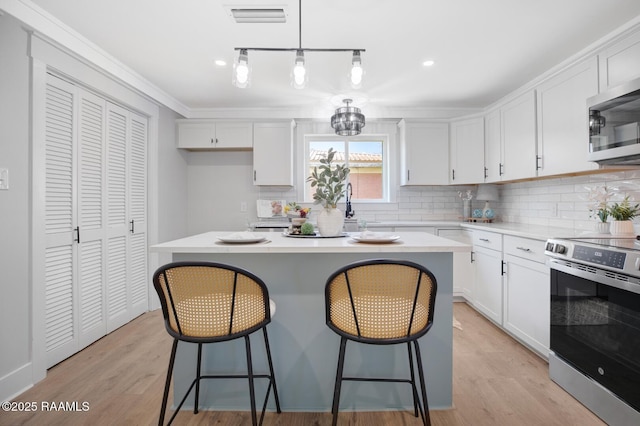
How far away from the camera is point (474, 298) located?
11.3 ft

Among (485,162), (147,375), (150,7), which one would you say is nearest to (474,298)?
(485,162)

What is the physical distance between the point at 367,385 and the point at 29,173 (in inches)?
98.7

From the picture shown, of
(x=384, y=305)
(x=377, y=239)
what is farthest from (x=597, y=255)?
(x=384, y=305)

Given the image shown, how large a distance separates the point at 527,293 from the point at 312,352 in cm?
183

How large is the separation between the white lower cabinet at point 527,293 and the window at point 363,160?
6.34ft

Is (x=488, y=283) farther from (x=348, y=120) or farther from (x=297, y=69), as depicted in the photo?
(x=297, y=69)

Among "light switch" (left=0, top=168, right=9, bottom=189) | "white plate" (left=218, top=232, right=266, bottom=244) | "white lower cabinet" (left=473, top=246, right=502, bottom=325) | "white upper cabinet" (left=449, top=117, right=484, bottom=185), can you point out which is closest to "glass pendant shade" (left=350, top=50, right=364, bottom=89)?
"white plate" (left=218, top=232, right=266, bottom=244)

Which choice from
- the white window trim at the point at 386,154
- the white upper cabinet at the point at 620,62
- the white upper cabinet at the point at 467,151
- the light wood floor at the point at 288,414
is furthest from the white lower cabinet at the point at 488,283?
the white upper cabinet at the point at 620,62

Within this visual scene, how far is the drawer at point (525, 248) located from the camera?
238cm

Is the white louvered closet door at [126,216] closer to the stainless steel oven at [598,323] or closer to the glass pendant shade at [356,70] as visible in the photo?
the glass pendant shade at [356,70]

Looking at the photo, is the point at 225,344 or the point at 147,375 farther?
the point at 147,375

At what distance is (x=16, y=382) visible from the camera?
77.9 inches

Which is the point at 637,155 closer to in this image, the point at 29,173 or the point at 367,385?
the point at 367,385

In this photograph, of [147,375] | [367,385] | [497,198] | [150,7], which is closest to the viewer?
[367,385]
